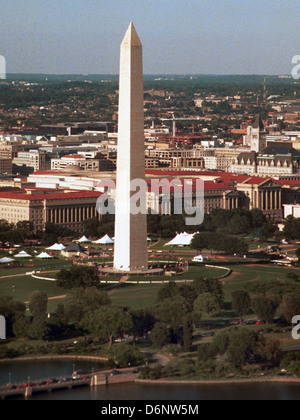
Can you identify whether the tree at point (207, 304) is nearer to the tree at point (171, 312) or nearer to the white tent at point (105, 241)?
the tree at point (171, 312)

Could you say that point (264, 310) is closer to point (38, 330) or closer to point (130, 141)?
point (38, 330)

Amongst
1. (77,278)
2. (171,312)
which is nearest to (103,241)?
(77,278)

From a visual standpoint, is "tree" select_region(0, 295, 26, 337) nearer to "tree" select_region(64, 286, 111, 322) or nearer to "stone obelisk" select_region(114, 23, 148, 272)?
"tree" select_region(64, 286, 111, 322)

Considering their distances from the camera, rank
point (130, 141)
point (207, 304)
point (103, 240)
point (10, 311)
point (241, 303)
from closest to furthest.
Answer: point (10, 311) < point (241, 303) < point (207, 304) < point (130, 141) < point (103, 240)

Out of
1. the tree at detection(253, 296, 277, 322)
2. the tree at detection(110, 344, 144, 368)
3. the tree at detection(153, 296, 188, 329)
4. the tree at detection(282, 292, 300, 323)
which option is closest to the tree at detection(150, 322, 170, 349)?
the tree at detection(153, 296, 188, 329)

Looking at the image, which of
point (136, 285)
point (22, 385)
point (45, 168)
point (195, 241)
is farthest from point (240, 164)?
point (22, 385)

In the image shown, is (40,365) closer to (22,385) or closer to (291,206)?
(22,385)
